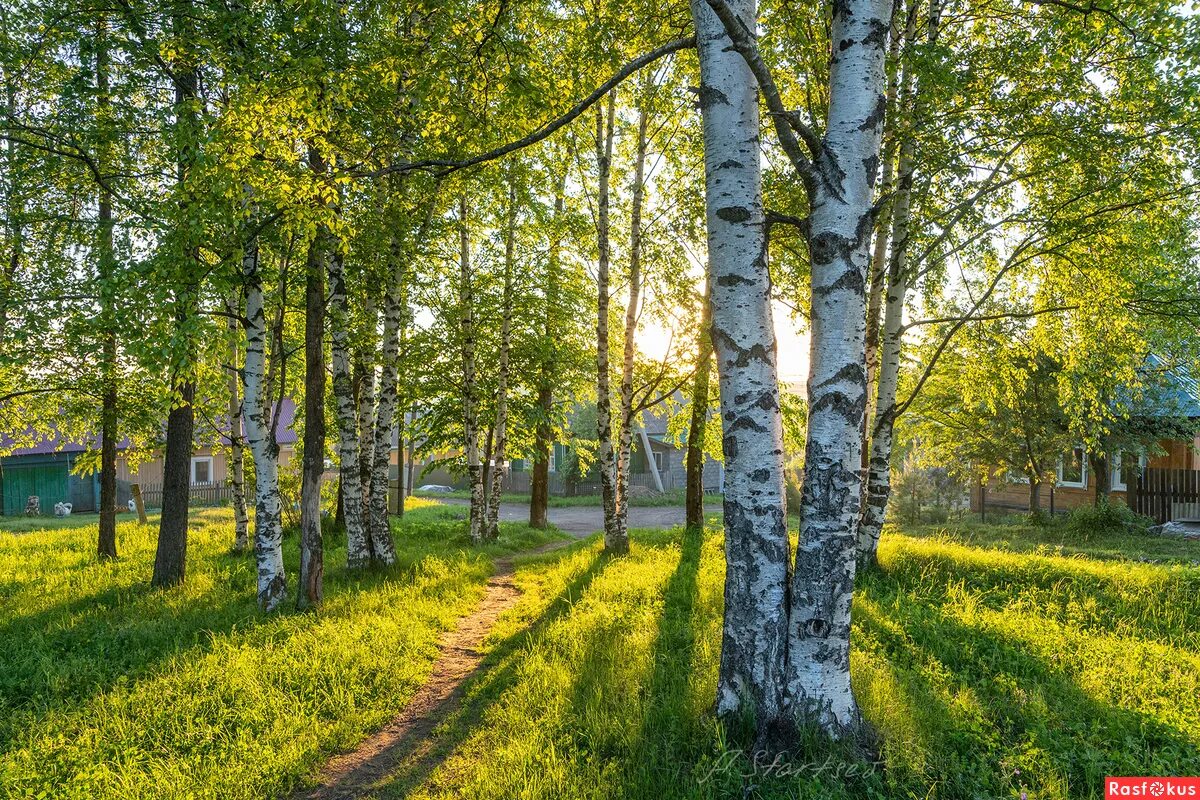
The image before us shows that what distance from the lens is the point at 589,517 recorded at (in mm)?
23984

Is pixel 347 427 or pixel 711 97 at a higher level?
pixel 711 97

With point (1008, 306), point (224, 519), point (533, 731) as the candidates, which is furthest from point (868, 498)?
point (224, 519)

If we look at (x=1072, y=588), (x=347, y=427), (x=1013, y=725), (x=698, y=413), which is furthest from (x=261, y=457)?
(x=1072, y=588)

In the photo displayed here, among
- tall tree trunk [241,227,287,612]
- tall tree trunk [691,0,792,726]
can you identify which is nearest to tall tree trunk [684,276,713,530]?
tall tree trunk [691,0,792,726]

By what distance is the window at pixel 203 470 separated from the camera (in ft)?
97.2

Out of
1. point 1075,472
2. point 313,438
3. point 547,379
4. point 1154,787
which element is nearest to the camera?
point 1154,787

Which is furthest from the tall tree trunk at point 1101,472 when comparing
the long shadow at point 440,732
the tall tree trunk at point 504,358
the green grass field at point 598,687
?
the long shadow at point 440,732

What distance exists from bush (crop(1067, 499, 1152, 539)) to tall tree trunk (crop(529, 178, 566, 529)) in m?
15.3

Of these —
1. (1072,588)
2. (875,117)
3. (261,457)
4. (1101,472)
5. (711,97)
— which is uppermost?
(711,97)

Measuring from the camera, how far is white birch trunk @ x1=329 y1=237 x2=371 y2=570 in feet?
27.2

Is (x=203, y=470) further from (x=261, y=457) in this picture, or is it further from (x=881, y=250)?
(x=881, y=250)

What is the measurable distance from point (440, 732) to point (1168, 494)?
23.2 meters

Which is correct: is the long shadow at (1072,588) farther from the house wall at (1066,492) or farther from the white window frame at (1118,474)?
the white window frame at (1118,474)

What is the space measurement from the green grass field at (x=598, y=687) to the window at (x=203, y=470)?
945 inches
